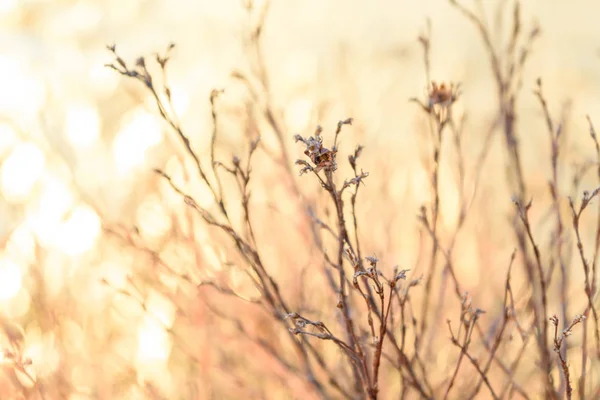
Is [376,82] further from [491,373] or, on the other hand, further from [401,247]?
[491,373]

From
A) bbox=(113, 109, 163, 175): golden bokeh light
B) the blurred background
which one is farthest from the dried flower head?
bbox=(113, 109, 163, 175): golden bokeh light

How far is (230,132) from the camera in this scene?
3.50 feet

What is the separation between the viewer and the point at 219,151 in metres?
1.06

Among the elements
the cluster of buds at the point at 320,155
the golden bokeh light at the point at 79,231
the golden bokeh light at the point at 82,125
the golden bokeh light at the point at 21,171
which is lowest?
the cluster of buds at the point at 320,155

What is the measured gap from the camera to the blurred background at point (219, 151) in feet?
3.26

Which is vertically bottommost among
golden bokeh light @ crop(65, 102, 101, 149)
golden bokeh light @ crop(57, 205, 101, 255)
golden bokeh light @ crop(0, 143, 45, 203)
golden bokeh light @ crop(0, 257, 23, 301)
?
golden bokeh light @ crop(0, 257, 23, 301)

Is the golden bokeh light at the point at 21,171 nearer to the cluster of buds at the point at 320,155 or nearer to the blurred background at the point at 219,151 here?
the blurred background at the point at 219,151

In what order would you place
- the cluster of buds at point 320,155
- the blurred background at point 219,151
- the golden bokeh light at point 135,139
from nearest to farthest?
the cluster of buds at point 320,155
the blurred background at point 219,151
the golden bokeh light at point 135,139

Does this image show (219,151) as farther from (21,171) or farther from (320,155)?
(320,155)

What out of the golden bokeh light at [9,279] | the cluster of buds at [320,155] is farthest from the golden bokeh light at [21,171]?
the cluster of buds at [320,155]

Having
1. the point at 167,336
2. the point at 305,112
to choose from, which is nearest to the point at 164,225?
the point at 167,336

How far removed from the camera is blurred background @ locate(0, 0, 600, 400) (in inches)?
39.1

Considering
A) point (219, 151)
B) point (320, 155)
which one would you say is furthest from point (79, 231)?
point (320, 155)

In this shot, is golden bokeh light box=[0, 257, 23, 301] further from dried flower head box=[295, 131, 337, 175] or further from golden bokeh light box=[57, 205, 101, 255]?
dried flower head box=[295, 131, 337, 175]
